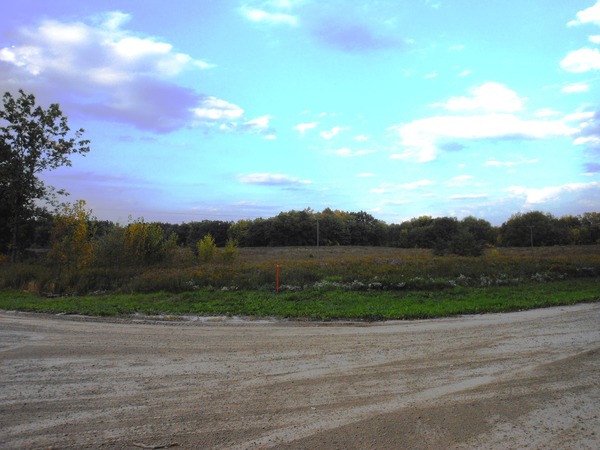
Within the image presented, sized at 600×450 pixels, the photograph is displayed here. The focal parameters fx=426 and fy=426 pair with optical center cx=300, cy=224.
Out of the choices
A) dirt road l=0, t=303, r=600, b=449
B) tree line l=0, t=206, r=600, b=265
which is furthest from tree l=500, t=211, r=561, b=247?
dirt road l=0, t=303, r=600, b=449

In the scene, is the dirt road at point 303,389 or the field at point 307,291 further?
the field at point 307,291

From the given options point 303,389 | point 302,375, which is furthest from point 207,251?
point 303,389

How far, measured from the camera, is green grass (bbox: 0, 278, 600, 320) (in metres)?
14.2

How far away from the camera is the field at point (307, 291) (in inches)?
587

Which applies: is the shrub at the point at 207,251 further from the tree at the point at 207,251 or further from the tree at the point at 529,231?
the tree at the point at 529,231

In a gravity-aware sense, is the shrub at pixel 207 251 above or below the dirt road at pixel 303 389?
above

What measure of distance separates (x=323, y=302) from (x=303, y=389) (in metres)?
10.3

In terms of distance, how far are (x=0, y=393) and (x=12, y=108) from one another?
1383 inches

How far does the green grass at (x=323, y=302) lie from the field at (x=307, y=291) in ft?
0.11

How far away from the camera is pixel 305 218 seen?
88.5 meters

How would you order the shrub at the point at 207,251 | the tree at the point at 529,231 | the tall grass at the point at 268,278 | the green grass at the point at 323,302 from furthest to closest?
the tree at the point at 529,231, the shrub at the point at 207,251, the tall grass at the point at 268,278, the green grass at the point at 323,302

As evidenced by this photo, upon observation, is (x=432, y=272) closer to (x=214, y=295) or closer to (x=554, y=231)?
(x=214, y=295)

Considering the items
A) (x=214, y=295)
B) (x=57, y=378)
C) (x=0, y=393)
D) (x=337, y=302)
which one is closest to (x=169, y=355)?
(x=57, y=378)

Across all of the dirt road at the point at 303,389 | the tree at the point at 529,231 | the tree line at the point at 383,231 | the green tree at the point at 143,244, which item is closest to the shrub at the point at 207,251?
the green tree at the point at 143,244
